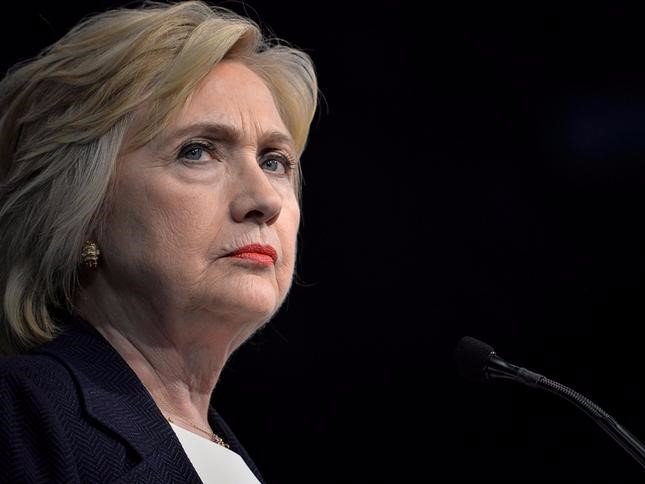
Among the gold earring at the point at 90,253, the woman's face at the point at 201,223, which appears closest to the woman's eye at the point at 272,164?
the woman's face at the point at 201,223

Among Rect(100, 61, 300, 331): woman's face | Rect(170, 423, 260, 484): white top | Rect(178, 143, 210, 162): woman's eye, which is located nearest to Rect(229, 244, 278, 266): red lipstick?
Rect(100, 61, 300, 331): woman's face

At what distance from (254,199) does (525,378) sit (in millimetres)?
605

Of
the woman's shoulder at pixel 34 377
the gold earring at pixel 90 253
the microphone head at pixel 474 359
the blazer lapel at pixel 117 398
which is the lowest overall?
the blazer lapel at pixel 117 398

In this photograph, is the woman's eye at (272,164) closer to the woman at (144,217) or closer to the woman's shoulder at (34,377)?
the woman at (144,217)

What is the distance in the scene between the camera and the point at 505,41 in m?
3.02

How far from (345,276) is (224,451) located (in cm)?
119

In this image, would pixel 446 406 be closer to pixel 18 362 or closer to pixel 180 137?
pixel 180 137

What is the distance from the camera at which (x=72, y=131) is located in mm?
1840

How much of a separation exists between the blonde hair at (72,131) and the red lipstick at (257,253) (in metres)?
0.28

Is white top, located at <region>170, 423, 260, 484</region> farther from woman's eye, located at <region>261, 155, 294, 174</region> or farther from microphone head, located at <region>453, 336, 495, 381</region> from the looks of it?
woman's eye, located at <region>261, 155, 294, 174</region>

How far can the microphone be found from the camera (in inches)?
62.9

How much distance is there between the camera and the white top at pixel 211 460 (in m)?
1.75

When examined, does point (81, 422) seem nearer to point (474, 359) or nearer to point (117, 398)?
point (117, 398)

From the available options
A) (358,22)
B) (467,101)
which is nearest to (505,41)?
(467,101)
